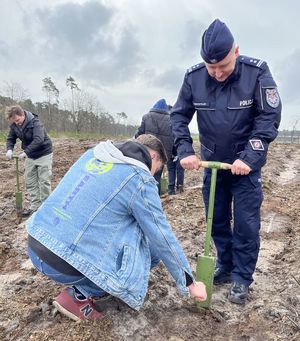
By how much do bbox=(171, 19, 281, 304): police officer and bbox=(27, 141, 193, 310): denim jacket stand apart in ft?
2.64

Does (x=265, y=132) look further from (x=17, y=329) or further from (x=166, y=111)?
(x=166, y=111)

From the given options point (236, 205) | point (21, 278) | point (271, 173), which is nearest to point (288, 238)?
point (236, 205)

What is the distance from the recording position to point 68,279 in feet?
8.05

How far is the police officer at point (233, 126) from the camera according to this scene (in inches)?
110

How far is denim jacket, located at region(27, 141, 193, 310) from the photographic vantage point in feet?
7.55

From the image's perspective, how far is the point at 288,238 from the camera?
15.9 feet

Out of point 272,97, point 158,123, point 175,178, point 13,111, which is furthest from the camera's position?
point 175,178

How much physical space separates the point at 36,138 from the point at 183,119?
12.7ft

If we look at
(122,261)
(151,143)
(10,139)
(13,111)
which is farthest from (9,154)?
(122,261)

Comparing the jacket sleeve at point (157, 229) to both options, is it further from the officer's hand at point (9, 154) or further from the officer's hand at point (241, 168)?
the officer's hand at point (9, 154)

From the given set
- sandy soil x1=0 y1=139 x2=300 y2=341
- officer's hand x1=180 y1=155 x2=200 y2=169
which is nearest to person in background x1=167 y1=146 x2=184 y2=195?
sandy soil x1=0 y1=139 x2=300 y2=341

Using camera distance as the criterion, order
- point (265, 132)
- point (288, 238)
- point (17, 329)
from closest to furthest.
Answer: point (17, 329) → point (265, 132) → point (288, 238)

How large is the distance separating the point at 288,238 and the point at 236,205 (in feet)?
7.02

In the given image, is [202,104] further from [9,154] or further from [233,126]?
[9,154]
